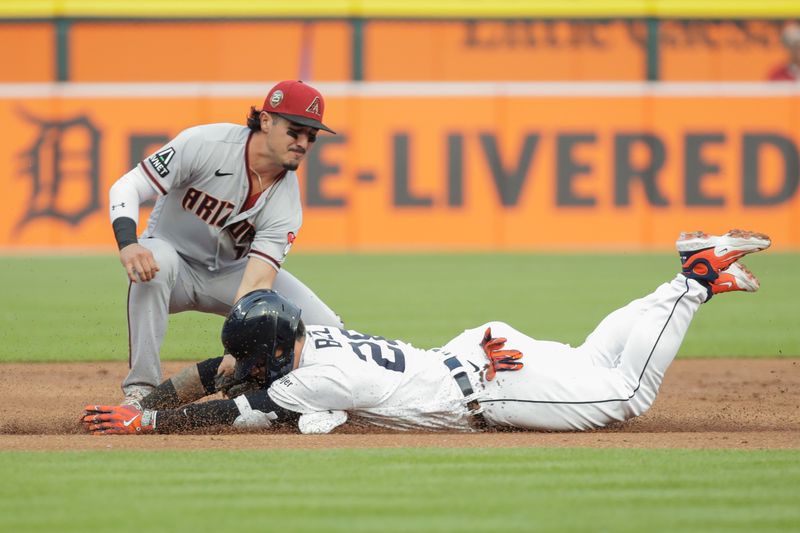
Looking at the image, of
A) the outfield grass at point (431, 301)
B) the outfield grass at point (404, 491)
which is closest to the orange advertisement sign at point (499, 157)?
the outfield grass at point (431, 301)

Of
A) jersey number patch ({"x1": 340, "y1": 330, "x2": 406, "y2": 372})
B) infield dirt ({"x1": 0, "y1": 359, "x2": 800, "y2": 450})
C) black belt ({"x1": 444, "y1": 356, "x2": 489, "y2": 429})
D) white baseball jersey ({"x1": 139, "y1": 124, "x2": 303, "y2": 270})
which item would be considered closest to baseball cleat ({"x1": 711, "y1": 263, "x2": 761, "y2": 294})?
infield dirt ({"x1": 0, "y1": 359, "x2": 800, "y2": 450})

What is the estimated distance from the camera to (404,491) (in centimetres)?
447

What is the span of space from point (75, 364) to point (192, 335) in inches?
67.4

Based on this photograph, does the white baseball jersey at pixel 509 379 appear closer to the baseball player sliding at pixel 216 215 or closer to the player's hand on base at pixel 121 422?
the player's hand on base at pixel 121 422

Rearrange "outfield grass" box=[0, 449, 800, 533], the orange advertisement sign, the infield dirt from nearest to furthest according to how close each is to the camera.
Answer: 1. "outfield grass" box=[0, 449, 800, 533]
2. the infield dirt
3. the orange advertisement sign

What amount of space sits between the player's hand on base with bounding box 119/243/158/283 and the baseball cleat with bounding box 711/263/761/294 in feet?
8.35

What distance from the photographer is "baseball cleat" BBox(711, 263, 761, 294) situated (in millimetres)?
6043

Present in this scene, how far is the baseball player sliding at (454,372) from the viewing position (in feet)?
18.2

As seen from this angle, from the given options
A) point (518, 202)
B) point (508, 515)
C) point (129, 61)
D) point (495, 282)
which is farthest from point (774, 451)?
point (129, 61)

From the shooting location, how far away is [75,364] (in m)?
8.60

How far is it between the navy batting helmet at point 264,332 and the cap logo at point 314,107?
1008mm

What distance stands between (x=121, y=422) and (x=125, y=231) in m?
0.87

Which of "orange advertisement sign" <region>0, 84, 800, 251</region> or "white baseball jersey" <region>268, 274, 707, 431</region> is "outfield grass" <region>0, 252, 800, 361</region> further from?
"white baseball jersey" <region>268, 274, 707, 431</region>

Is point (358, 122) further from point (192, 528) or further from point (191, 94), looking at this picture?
point (192, 528)
